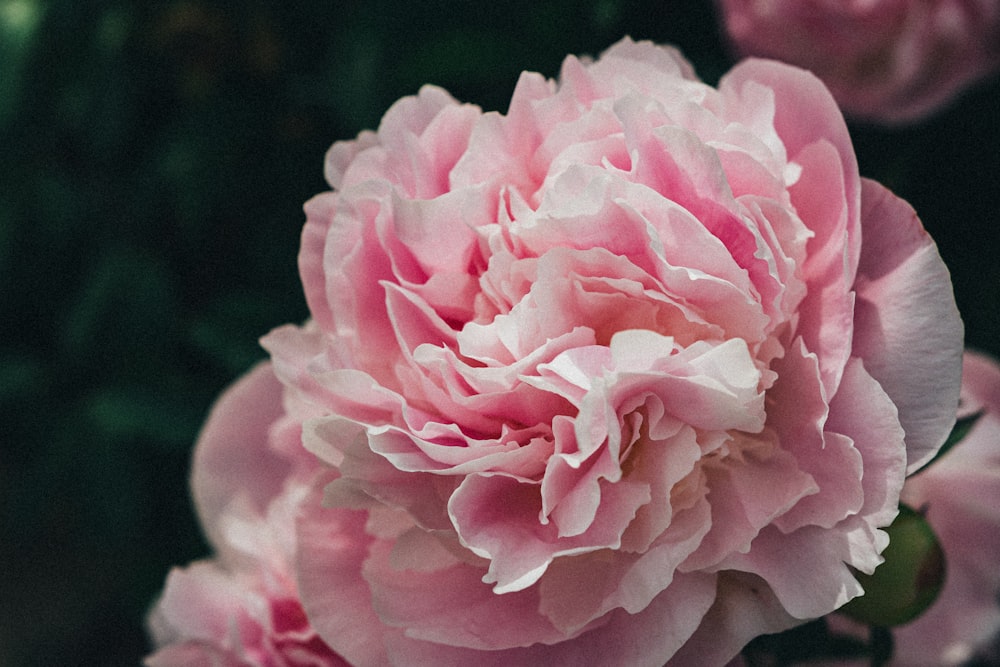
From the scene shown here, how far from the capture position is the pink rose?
69cm

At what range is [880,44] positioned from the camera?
708 millimetres

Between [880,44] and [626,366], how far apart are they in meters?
0.43

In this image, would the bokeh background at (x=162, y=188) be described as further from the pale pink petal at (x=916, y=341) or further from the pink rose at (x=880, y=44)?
the pale pink petal at (x=916, y=341)

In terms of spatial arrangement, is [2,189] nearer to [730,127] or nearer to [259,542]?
[259,542]

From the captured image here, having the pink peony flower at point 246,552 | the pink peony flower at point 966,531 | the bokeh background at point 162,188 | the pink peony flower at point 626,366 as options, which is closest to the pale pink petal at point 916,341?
the pink peony flower at point 626,366

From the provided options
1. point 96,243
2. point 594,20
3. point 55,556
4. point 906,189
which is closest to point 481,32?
point 594,20

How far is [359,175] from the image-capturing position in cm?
47

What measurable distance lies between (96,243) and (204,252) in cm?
13

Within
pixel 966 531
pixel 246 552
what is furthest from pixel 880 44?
pixel 246 552

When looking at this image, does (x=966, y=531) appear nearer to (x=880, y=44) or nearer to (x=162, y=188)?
(x=880, y=44)

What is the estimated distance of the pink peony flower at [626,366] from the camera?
0.41 m

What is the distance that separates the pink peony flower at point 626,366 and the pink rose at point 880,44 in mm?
261

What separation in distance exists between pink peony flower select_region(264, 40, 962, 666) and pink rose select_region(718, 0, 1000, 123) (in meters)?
0.26

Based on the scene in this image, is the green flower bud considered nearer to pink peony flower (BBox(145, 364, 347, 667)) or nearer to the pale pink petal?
the pale pink petal
